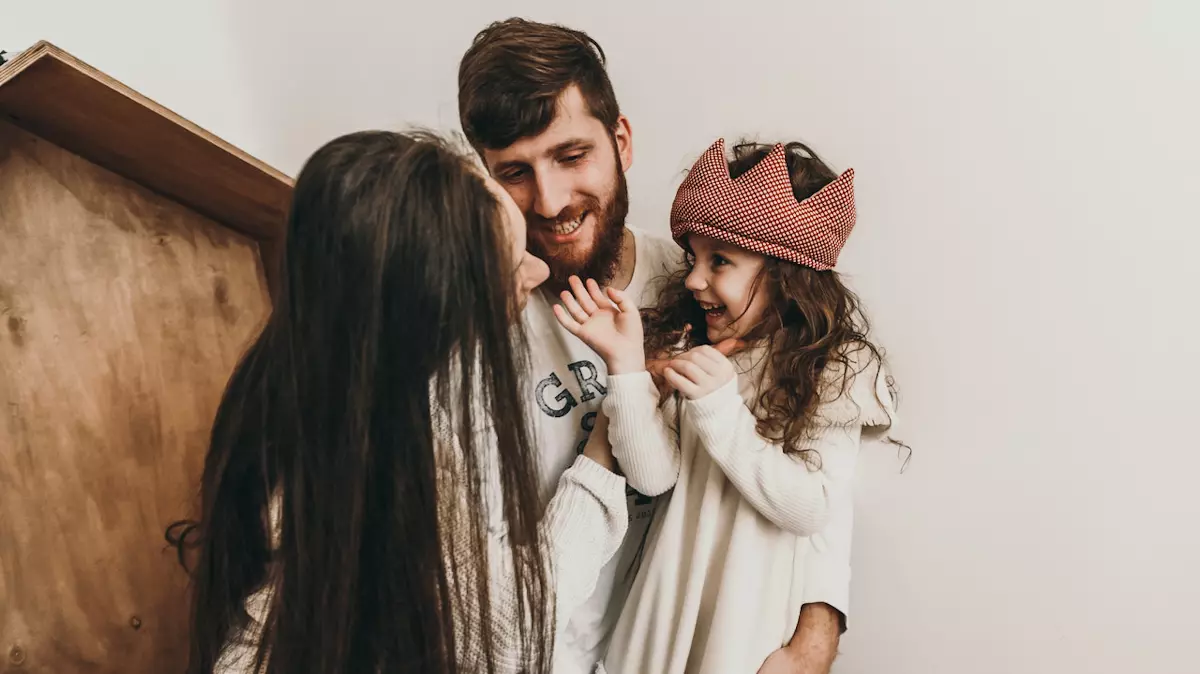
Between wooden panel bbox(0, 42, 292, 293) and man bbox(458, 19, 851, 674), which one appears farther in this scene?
man bbox(458, 19, 851, 674)

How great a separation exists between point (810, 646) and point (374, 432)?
621 mm

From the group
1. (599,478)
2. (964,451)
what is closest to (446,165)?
(599,478)

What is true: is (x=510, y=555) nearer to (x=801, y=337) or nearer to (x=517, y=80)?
(x=801, y=337)

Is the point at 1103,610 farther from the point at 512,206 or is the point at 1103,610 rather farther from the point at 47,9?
the point at 47,9

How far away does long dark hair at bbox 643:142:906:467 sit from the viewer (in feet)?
2.88

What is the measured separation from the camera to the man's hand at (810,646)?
35.4 inches

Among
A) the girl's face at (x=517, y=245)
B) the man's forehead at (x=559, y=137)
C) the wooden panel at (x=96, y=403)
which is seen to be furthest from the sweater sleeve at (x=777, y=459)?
the wooden panel at (x=96, y=403)

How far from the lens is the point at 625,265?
3.56 ft

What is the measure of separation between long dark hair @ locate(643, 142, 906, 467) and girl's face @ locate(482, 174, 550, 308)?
0.98 ft

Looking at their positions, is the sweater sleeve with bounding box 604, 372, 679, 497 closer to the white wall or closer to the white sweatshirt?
the white sweatshirt

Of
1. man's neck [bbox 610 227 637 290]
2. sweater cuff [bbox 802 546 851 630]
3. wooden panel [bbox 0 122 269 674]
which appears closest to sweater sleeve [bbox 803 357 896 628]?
sweater cuff [bbox 802 546 851 630]

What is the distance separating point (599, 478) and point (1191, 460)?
0.73 m

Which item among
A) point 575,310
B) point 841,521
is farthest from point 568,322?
point 841,521

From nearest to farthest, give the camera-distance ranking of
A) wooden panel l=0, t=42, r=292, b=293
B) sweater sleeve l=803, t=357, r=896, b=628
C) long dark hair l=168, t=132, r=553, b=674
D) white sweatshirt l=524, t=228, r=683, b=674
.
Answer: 1. long dark hair l=168, t=132, r=553, b=674
2. wooden panel l=0, t=42, r=292, b=293
3. sweater sleeve l=803, t=357, r=896, b=628
4. white sweatshirt l=524, t=228, r=683, b=674
